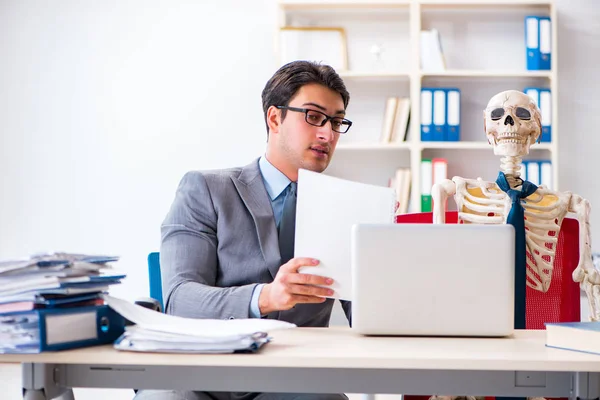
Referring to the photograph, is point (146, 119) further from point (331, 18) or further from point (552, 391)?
point (552, 391)

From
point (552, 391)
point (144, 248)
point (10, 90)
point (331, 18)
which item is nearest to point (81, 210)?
point (144, 248)

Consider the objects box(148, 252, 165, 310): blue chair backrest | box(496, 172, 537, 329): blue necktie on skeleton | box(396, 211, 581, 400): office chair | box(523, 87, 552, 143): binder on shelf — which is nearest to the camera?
box(496, 172, 537, 329): blue necktie on skeleton

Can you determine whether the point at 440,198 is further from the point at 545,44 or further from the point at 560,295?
the point at 545,44

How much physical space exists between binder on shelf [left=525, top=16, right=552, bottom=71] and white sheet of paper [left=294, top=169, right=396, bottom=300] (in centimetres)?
273

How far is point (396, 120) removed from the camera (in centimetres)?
395

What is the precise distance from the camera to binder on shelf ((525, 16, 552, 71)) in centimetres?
387

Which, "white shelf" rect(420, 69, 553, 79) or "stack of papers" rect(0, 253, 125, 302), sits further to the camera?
"white shelf" rect(420, 69, 553, 79)

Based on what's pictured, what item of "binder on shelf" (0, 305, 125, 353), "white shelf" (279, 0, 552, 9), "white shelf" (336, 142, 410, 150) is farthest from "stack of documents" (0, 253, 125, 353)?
"white shelf" (279, 0, 552, 9)

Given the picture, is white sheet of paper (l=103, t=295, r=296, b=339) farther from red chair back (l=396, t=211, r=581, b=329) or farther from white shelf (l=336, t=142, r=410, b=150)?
white shelf (l=336, t=142, r=410, b=150)

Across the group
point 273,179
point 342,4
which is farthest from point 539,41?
point 273,179

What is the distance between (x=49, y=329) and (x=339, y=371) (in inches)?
18.5

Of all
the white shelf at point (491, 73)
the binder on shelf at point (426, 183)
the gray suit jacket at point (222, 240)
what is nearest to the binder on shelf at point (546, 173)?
the white shelf at point (491, 73)

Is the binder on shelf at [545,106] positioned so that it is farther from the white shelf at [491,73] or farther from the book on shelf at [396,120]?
the book on shelf at [396,120]

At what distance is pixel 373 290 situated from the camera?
1.28 m
